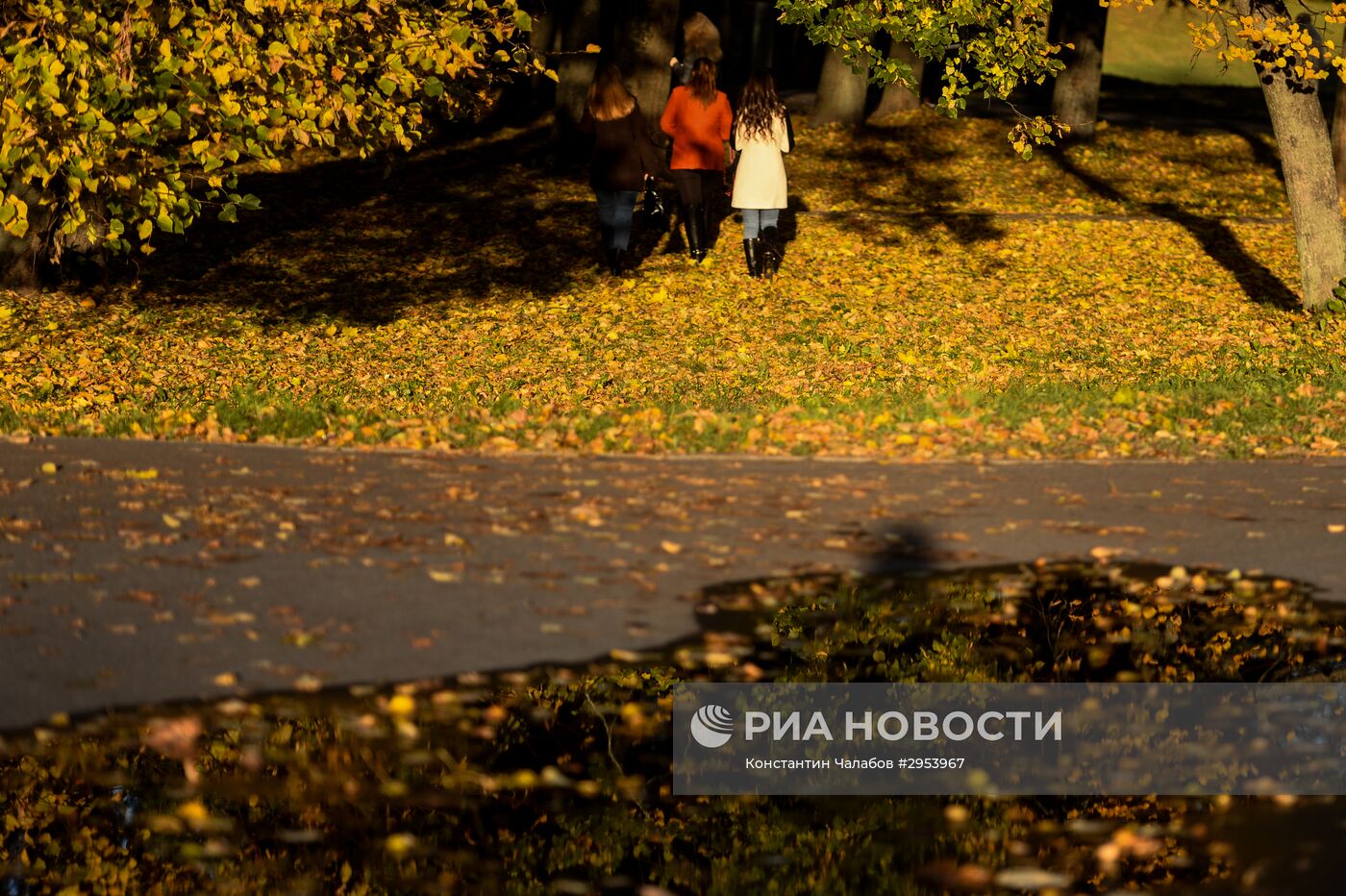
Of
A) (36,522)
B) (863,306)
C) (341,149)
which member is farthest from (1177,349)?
(36,522)

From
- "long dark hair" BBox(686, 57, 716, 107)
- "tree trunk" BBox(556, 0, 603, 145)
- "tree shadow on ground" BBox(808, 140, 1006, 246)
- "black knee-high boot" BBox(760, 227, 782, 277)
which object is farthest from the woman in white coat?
"tree trunk" BBox(556, 0, 603, 145)

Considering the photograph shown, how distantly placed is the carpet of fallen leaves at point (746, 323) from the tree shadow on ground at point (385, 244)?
6 centimetres

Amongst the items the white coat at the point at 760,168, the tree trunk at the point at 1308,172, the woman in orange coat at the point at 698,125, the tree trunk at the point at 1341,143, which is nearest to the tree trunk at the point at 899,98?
the tree trunk at the point at 1341,143

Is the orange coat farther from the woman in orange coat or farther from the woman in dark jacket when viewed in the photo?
the woman in dark jacket

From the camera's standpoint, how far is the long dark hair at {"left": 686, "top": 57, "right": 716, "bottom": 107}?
16.3 m

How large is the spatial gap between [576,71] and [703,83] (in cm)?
675

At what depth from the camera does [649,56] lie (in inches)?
865

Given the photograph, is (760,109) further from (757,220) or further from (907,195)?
(907,195)

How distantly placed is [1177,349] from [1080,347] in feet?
2.53

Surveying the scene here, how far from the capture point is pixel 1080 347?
1478cm

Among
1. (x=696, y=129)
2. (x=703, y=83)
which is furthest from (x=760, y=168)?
(x=703, y=83)

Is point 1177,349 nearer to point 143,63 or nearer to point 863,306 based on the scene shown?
point 863,306

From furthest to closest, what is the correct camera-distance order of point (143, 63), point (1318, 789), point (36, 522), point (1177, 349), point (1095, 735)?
point (1177, 349) → point (143, 63) → point (36, 522) → point (1095, 735) → point (1318, 789)

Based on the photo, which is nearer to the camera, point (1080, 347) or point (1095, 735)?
point (1095, 735)
